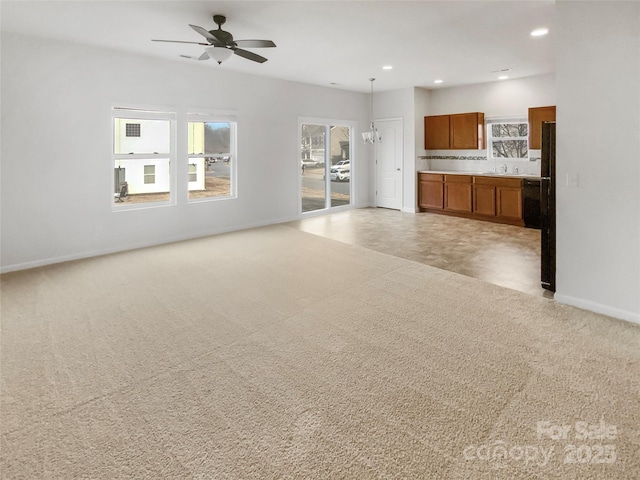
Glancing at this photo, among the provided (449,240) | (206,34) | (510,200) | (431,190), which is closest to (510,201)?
(510,200)

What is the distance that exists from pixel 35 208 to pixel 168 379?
12.5 feet

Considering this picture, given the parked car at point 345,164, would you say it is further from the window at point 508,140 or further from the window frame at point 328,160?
the window at point 508,140

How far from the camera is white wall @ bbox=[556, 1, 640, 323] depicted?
3.03 meters

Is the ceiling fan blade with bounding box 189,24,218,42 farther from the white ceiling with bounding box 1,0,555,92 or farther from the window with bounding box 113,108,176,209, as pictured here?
the window with bounding box 113,108,176,209

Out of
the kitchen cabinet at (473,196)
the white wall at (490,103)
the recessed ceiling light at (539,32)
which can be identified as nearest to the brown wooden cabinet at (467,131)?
the white wall at (490,103)

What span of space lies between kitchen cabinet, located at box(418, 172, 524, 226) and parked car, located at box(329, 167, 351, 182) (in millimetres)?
1657

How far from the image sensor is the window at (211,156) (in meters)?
6.55

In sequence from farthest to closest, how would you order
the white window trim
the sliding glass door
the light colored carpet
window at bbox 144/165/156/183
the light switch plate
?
the sliding glass door < window at bbox 144/165/156/183 < the white window trim < the light switch plate < the light colored carpet

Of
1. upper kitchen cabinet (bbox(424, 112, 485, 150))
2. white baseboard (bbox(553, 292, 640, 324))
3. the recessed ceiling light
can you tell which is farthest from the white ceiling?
white baseboard (bbox(553, 292, 640, 324))

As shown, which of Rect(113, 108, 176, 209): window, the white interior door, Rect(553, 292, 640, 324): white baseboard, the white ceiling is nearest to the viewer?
Rect(553, 292, 640, 324): white baseboard

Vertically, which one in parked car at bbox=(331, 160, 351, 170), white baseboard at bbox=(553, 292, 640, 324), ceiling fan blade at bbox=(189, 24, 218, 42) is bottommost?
white baseboard at bbox=(553, 292, 640, 324)

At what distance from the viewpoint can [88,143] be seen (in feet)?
17.4

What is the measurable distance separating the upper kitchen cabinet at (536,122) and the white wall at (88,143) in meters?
4.69

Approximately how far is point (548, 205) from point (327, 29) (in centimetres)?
303
